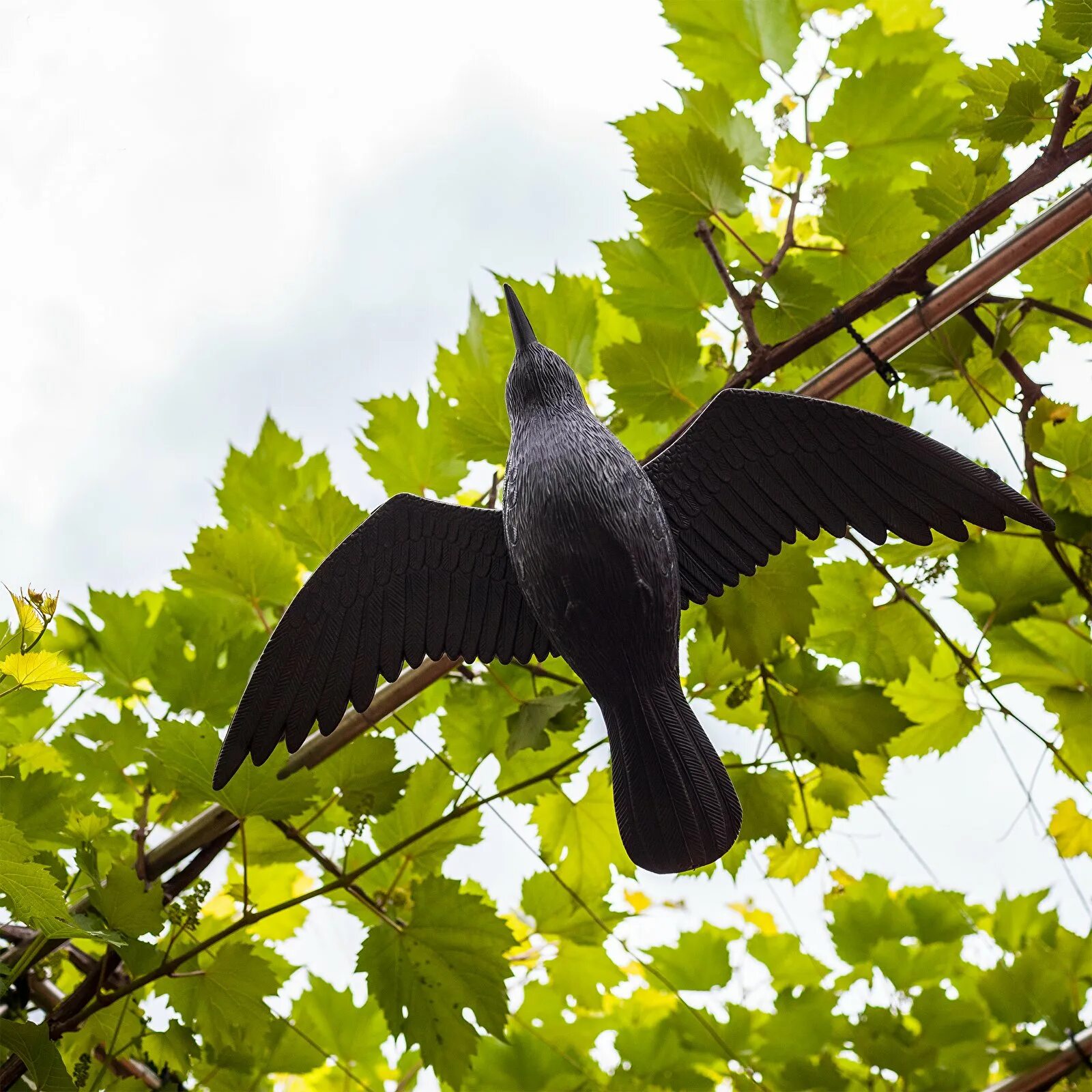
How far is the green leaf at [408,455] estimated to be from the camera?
0.98m

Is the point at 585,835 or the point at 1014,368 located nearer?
the point at 1014,368

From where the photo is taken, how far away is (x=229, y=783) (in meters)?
0.66

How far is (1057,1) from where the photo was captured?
1.82 ft

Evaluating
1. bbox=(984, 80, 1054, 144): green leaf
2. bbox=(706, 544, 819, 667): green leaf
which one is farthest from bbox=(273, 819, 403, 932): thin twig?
bbox=(984, 80, 1054, 144): green leaf

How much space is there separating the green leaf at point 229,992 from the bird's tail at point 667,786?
40 centimetres

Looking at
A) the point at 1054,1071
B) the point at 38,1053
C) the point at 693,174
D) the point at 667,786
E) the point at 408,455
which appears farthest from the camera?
the point at 408,455

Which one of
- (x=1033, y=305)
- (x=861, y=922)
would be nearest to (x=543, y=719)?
(x=1033, y=305)

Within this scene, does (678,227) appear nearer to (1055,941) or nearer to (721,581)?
(721,581)

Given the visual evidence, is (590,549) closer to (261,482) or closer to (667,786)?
(667,786)

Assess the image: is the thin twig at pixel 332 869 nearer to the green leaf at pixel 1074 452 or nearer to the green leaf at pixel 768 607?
the green leaf at pixel 768 607

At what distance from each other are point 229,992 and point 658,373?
573 millimetres

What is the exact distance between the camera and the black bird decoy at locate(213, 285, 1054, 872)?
43 centimetres

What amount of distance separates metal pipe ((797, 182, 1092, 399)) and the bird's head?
191mm

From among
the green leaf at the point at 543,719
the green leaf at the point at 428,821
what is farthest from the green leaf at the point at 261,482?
the green leaf at the point at 543,719
